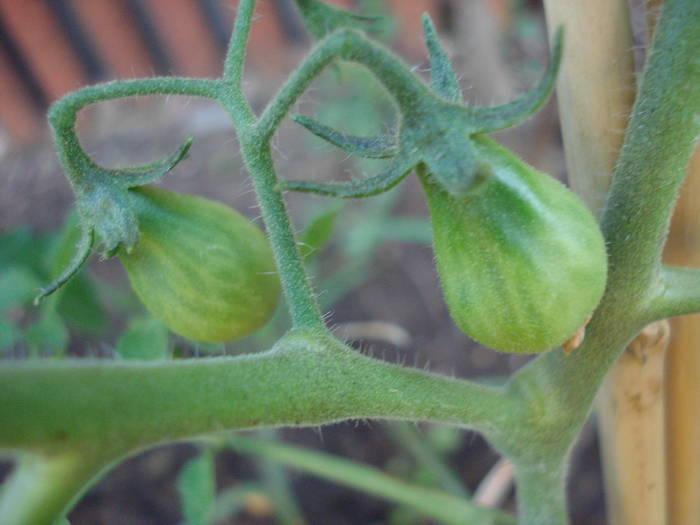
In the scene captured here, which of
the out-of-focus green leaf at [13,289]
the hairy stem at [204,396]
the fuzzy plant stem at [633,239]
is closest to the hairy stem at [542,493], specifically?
the fuzzy plant stem at [633,239]

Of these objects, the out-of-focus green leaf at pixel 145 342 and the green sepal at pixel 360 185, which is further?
the out-of-focus green leaf at pixel 145 342

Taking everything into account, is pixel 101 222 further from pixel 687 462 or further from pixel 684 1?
pixel 687 462

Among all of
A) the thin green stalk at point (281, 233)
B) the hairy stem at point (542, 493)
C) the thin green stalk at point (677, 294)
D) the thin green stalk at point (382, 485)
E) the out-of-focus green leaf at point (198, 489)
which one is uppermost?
the thin green stalk at point (281, 233)

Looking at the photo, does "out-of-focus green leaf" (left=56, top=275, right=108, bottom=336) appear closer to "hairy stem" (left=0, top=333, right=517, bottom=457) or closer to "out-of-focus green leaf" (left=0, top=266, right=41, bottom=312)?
"out-of-focus green leaf" (left=0, top=266, right=41, bottom=312)

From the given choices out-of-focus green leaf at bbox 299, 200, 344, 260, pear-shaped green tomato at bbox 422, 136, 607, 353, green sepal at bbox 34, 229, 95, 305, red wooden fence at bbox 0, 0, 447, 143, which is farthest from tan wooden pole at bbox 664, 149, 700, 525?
red wooden fence at bbox 0, 0, 447, 143

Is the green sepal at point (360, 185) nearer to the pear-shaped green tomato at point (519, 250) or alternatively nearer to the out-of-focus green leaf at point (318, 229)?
the pear-shaped green tomato at point (519, 250)

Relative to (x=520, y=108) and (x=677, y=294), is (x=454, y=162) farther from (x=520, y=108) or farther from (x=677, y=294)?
(x=677, y=294)
